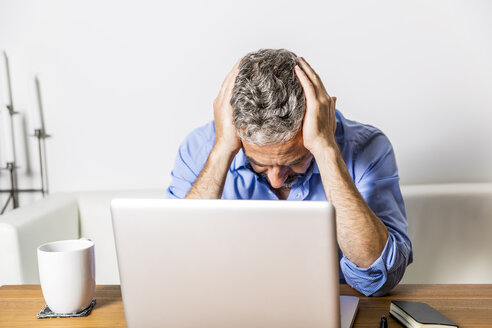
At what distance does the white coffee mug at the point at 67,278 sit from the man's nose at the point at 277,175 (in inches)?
20.4

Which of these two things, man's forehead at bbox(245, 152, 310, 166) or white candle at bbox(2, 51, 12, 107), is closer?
man's forehead at bbox(245, 152, 310, 166)

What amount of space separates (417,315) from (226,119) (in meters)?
0.65

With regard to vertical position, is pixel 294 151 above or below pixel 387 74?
below

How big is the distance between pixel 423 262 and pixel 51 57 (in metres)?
1.65

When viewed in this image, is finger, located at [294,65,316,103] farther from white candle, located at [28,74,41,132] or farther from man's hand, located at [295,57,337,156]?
white candle, located at [28,74,41,132]

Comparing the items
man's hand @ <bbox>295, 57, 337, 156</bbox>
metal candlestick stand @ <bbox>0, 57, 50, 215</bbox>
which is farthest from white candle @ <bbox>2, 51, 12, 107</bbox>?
man's hand @ <bbox>295, 57, 337, 156</bbox>

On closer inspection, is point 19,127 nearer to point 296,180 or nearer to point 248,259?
point 296,180

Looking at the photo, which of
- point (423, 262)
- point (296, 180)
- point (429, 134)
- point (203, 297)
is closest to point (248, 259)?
point (203, 297)

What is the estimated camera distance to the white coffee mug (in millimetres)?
1030

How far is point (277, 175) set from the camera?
1404mm

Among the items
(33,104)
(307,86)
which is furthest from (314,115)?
(33,104)

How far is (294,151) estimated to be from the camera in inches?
52.8

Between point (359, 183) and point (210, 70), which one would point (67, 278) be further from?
point (210, 70)

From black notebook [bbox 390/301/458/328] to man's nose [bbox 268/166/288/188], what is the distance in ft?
1.60
